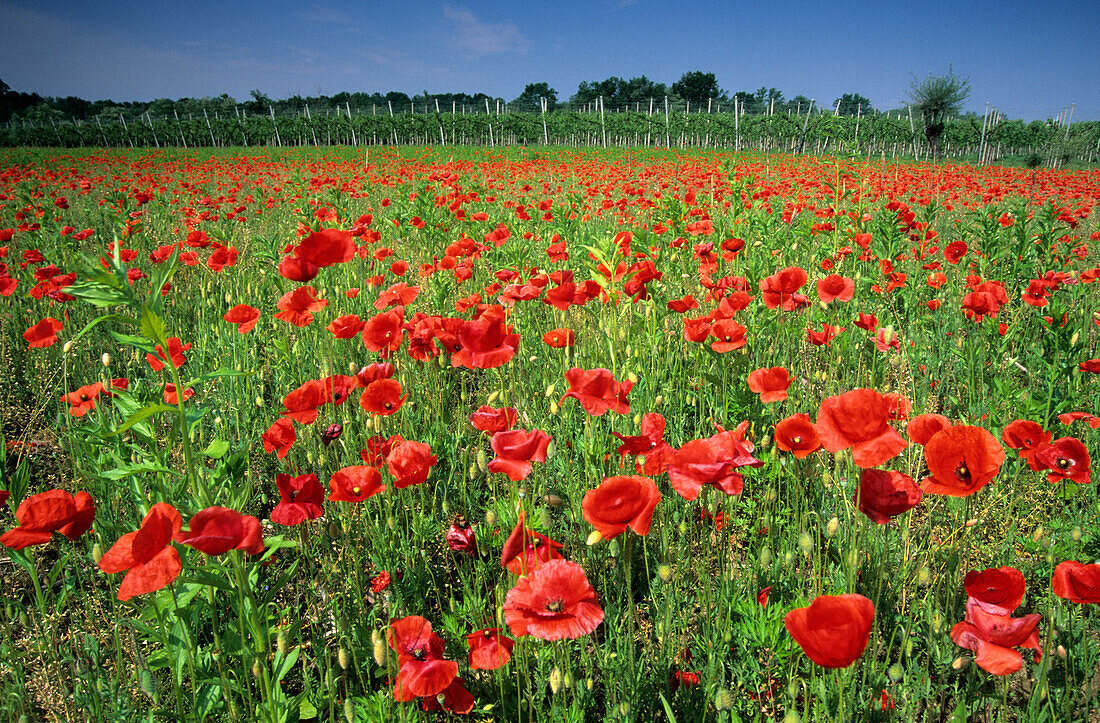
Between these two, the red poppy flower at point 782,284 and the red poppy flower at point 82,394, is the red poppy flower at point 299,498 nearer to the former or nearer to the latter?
the red poppy flower at point 82,394

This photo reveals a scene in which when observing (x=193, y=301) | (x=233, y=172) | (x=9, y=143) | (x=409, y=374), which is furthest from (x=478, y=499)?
(x=9, y=143)

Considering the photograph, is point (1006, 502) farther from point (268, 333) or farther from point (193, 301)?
point (193, 301)

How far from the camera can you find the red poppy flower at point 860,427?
3.71 ft

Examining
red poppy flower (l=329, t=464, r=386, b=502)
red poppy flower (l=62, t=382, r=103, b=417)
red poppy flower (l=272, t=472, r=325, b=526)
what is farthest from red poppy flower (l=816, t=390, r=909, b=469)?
red poppy flower (l=62, t=382, r=103, b=417)

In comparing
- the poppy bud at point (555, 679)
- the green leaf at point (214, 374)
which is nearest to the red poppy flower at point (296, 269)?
the green leaf at point (214, 374)

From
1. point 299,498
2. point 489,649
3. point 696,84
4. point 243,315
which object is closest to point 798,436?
point 489,649

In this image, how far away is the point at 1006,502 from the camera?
2.01m

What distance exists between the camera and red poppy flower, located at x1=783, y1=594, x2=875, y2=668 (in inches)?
31.7

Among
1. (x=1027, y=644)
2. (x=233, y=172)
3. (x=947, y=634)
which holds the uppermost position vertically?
(x=233, y=172)

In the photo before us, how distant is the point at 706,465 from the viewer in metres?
1.14

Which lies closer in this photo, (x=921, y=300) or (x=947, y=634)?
(x=947, y=634)

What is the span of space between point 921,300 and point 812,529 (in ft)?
10.2

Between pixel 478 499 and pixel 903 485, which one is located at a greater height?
pixel 903 485

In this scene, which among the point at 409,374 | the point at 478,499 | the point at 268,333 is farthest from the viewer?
the point at 268,333
